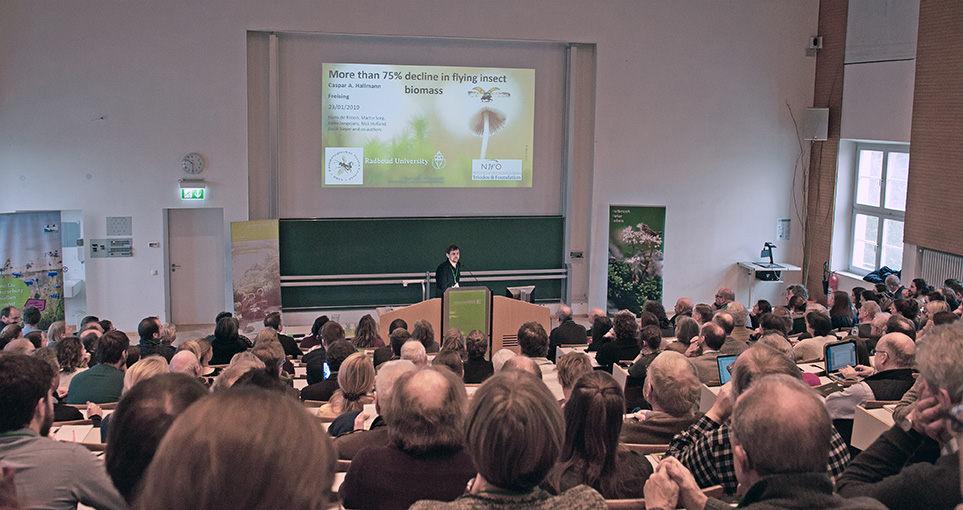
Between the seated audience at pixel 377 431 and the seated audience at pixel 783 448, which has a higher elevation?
the seated audience at pixel 783 448

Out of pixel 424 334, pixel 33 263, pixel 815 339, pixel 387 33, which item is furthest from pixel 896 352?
pixel 33 263

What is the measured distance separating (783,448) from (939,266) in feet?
31.4

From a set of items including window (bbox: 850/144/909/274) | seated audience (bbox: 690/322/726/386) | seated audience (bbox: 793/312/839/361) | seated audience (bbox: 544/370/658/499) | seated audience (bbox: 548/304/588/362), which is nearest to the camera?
seated audience (bbox: 544/370/658/499)

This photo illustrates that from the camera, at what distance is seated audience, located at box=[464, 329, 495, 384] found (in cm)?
575

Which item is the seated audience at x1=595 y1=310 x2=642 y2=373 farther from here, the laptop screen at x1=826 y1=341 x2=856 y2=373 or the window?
the window

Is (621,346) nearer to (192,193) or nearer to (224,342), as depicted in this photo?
(224,342)

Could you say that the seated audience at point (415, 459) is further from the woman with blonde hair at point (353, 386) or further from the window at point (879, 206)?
the window at point (879, 206)

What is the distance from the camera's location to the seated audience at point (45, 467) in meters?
2.05

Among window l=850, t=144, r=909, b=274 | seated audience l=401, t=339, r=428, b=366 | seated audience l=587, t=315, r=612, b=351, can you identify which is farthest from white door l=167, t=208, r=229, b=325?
window l=850, t=144, r=909, b=274

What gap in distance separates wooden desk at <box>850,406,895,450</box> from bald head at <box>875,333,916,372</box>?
2.14 feet

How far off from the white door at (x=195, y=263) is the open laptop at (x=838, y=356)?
795 centimetres

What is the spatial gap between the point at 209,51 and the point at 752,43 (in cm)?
738


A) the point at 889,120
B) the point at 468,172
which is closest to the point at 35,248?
the point at 468,172

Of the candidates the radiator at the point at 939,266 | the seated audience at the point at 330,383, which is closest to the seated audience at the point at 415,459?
the seated audience at the point at 330,383
